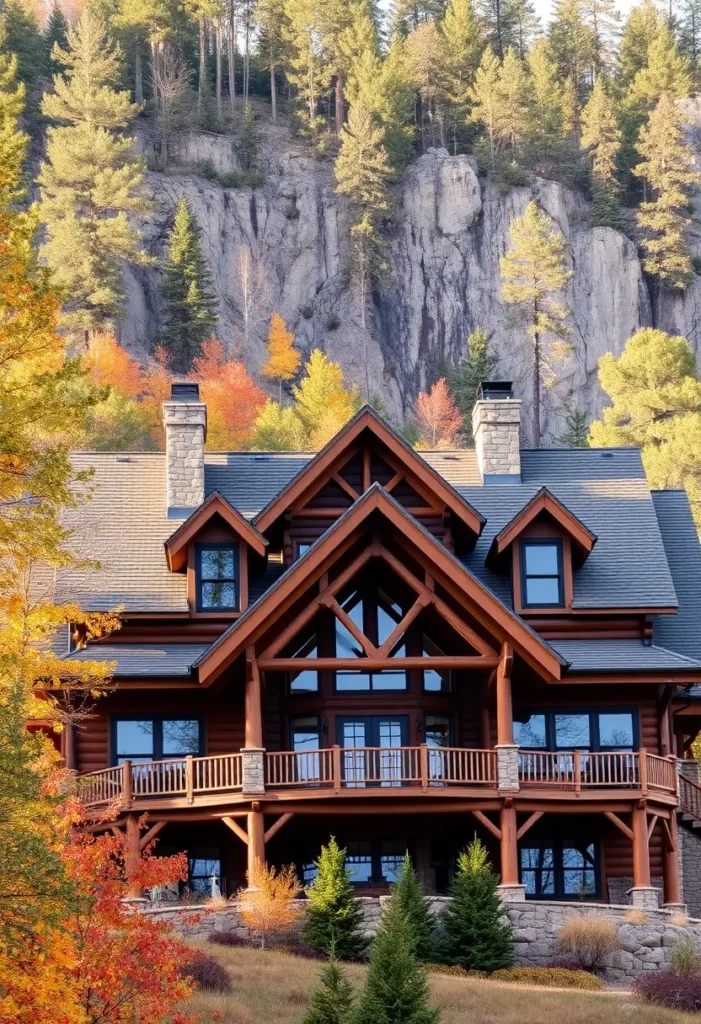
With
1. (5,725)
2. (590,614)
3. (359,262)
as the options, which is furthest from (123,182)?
(5,725)

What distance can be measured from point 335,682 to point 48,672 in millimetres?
6278

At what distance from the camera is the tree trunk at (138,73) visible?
131000 mm

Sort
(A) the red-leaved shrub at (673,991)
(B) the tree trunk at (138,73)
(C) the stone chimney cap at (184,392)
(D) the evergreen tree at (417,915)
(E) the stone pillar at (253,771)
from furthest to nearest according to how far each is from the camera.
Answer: (B) the tree trunk at (138,73)
(C) the stone chimney cap at (184,392)
(E) the stone pillar at (253,771)
(D) the evergreen tree at (417,915)
(A) the red-leaved shrub at (673,991)

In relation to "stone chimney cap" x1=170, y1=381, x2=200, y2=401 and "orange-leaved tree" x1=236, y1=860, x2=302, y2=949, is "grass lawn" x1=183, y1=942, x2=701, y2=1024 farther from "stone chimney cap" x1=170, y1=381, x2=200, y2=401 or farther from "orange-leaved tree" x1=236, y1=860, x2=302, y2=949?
"stone chimney cap" x1=170, y1=381, x2=200, y2=401

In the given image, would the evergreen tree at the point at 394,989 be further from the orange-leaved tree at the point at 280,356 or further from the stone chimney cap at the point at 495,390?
the orange-leaved tree at the point at 280,356

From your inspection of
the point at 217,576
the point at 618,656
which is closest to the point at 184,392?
the point at 217,576

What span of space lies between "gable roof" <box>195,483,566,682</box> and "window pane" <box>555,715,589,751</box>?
262cm

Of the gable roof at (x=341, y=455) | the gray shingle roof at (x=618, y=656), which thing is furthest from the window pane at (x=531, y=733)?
the gable roof at (x=341, y=455)

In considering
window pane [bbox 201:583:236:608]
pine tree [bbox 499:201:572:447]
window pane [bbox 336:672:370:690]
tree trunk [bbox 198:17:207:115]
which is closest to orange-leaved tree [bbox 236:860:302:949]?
window pane [bbox 336:672:370:690]

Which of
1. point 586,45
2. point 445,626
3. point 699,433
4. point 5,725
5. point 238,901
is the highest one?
point 586,45

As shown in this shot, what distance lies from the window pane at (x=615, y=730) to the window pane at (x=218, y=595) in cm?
745

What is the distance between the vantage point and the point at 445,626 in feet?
108

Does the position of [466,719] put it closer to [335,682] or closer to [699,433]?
[335,682]

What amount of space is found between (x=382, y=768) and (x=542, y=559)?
5.59 meters
